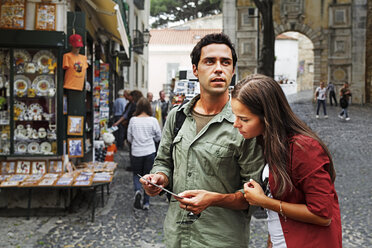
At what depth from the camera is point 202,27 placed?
1658 inches

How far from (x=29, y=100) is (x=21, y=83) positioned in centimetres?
27

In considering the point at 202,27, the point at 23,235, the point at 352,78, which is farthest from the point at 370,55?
the point at 23,235

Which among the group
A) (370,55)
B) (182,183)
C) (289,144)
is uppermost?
(370,55)

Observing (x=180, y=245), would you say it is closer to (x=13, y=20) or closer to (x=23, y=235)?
(x=23, y=235)

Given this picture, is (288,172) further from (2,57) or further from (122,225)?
(2,57)

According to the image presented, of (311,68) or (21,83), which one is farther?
(311,68)

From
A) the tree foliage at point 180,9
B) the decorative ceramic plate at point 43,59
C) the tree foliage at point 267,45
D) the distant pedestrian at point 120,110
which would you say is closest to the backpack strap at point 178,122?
the decorative ceramic plate at point 43,59

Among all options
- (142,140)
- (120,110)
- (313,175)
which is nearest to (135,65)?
(120,110)

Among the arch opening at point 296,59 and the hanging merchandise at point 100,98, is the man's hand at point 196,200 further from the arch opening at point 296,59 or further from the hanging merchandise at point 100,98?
the arch opening at point 296,59

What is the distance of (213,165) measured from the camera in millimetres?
2172

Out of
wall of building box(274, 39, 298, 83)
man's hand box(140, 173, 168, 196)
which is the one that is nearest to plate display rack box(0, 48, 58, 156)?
man's hand box(140, 173, 168, 196)

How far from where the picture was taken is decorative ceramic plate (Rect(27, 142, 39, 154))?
634 cm

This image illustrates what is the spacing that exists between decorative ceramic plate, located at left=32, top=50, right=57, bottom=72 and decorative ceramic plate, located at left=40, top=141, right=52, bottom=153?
3.60 ft

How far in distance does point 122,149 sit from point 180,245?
1127cm
